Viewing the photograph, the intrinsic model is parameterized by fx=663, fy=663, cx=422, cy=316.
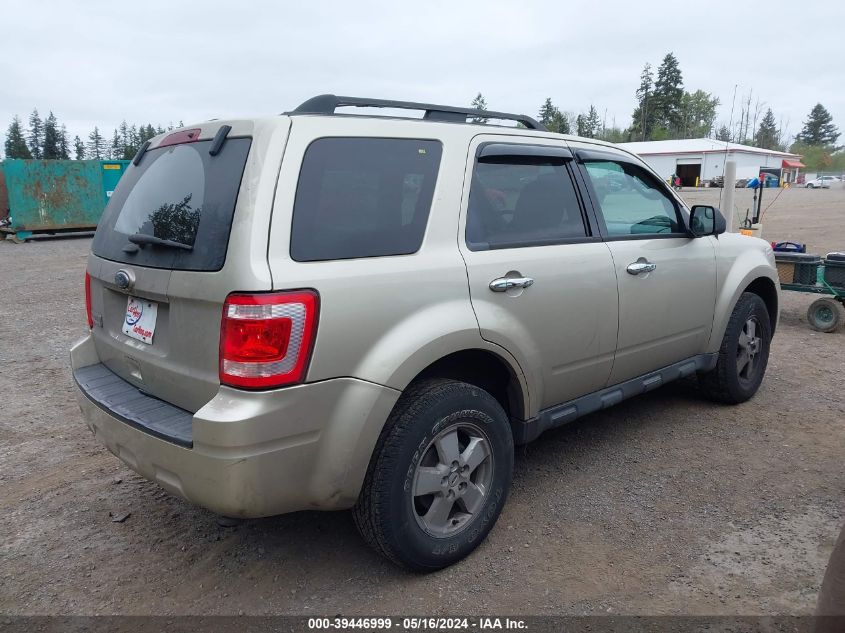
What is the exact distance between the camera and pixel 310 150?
8.24 ft

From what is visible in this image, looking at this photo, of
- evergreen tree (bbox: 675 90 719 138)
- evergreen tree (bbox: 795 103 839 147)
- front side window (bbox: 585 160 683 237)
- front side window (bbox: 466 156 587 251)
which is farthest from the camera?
evergreen tree (bbox: 795 103 839 147)

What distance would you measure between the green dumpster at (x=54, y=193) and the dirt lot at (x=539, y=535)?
1481 cm

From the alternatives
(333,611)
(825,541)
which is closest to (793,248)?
(825,541)

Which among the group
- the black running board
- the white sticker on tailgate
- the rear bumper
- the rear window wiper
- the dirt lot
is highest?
the rear window wiper

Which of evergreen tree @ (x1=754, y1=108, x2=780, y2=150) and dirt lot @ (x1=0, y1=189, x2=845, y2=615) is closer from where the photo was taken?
dirt lot @ (x1=0, y1=189, x2=845, y2=615)

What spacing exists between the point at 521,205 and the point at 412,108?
0.71 metres

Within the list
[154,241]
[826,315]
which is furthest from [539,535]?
[826,315]

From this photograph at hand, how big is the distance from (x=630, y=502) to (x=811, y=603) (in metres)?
0.95

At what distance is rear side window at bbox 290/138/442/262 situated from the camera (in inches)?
97.3

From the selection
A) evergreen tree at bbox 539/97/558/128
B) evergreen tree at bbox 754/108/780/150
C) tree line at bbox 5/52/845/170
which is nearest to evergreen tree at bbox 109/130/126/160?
tree line at bbox 5/52/845/170

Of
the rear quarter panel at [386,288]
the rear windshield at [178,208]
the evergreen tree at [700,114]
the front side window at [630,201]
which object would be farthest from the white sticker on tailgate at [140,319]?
the evergreen tree at [700,114]

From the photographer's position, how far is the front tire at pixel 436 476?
103 inches

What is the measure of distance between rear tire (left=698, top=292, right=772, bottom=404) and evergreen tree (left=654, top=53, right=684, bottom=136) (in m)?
92.6

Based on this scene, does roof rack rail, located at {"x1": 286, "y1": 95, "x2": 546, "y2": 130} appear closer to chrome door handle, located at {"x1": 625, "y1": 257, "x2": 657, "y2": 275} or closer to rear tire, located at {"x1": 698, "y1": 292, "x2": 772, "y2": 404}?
chrome door handle, located at {"x1": 625, "y1": 257, "x2": 657, "y2": 275}
